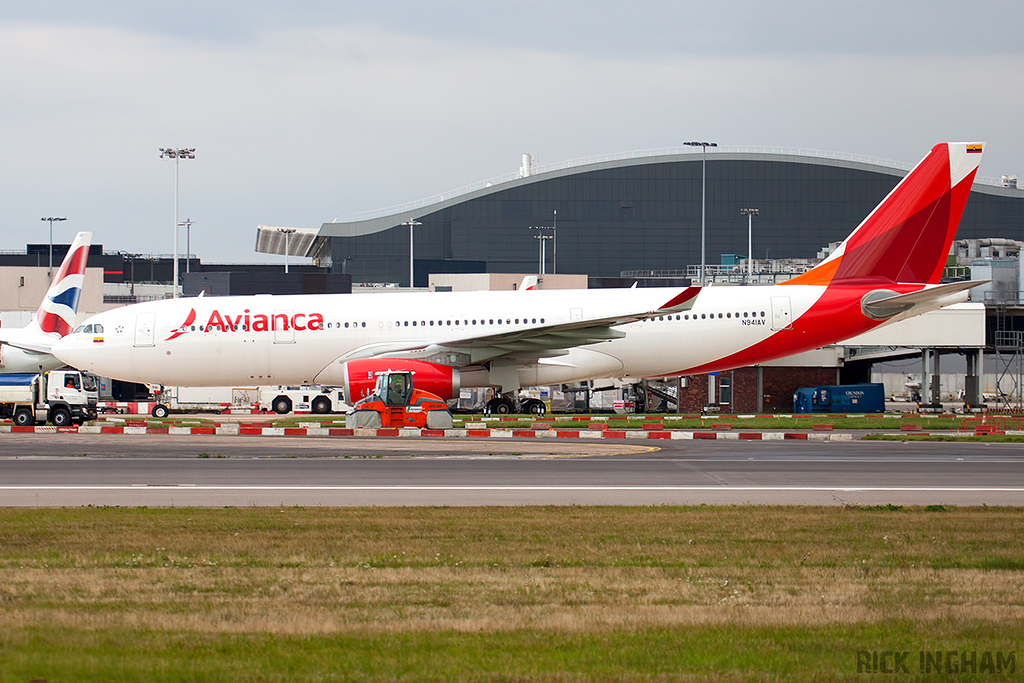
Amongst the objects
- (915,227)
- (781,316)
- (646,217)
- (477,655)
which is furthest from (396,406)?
(646,217)

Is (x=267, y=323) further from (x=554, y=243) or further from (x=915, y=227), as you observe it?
(x=554, y=243)

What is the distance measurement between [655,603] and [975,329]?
1966 inches

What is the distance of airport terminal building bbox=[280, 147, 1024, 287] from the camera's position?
104125 millimetres

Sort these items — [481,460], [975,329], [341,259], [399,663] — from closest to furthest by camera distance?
[399,663], [481,460], [975,329], [341,259]

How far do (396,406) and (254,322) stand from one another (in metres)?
6.69

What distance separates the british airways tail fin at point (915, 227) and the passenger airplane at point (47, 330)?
37543mm

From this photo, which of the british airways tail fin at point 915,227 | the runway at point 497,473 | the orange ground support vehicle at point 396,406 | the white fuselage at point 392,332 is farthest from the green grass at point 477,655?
the british airways tail fin at point 915,227

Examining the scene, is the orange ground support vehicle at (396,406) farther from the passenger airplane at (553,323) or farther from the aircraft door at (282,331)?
the aircraft door at (282,331)

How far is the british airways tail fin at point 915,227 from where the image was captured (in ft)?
118

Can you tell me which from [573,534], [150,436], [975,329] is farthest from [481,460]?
[975,329]

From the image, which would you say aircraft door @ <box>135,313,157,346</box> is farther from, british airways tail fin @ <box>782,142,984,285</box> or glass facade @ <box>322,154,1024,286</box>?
glass facade @ <box>322,154,1024,286</box>

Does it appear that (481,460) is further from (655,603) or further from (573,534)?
(655,603)

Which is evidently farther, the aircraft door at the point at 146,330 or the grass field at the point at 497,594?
the aircraft door at the point at 146,330

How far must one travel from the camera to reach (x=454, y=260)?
4136 inches
